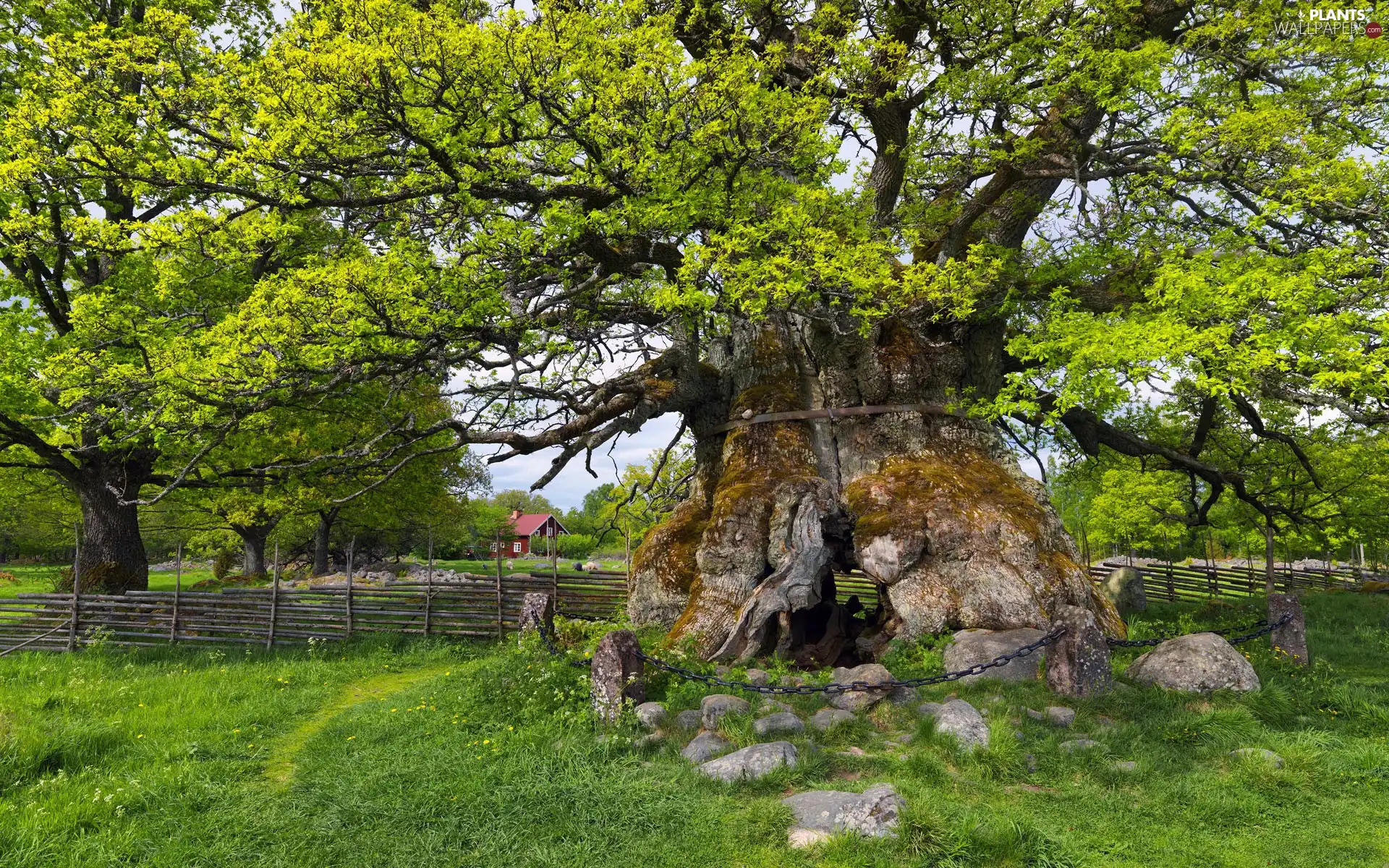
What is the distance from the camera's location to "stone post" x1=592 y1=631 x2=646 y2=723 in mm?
6382

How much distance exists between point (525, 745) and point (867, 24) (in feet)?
33.3

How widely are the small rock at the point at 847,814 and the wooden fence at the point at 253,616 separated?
890 centimetres

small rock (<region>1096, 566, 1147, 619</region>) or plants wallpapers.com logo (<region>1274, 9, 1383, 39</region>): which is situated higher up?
plants wallpapers.com logo (<region>1274, 9, 1383, 39</region>)

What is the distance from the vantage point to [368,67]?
6.96 m

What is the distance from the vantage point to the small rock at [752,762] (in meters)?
5.29

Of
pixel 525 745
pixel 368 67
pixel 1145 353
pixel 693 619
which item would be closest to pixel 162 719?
pixel 525 745

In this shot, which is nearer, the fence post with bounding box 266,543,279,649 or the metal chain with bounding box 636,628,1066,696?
the metal chain with bounding box 636,628,1066,696

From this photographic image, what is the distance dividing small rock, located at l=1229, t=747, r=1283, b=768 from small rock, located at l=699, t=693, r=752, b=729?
388 cm

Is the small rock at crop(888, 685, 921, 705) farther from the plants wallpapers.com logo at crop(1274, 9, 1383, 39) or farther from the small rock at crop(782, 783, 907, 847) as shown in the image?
the plants wallpapers.com logo at crop(1274, 9, 1383, 39)

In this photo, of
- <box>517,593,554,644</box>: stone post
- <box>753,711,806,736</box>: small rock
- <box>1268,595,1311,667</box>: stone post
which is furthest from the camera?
<box>517,593,554,644</box>: stone post

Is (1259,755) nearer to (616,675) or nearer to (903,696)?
(903,696)

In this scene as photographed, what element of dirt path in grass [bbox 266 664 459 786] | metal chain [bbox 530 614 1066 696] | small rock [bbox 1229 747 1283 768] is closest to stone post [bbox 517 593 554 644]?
metal chain [bbox 530 614 1066 696]

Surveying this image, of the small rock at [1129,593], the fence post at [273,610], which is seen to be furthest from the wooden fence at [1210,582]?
the fence post at [273,610]

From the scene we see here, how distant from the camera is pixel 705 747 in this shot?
5.77 m
